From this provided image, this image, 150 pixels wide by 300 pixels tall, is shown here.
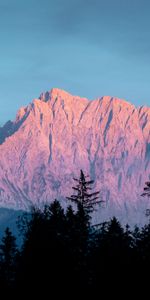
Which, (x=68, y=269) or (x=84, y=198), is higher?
(x=84, y=198)

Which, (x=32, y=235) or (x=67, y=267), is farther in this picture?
(x=32, y=235)

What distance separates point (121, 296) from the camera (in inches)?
1280

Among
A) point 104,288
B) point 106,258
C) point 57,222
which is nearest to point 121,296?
point 104,288

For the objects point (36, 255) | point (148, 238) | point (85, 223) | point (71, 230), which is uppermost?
point (85, 223)

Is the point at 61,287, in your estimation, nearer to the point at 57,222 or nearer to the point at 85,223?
the point at 57,222

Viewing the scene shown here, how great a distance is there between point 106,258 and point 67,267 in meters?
4.20

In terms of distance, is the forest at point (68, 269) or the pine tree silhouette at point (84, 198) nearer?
the forest at point (68, 269)

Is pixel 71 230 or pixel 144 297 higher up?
pixel 71 230

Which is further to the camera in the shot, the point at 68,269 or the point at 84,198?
the point at 84,198

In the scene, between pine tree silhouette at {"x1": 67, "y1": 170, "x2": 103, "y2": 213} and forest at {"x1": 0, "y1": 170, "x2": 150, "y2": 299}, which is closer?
forest at {"x1": 0, "y1": 170, "x2": 150, "y2": 299}

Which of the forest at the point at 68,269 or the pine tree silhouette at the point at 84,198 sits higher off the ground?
the pine tree silhouette at the point at 84,198

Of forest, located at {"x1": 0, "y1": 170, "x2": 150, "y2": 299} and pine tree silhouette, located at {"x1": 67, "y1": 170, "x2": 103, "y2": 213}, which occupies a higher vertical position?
pine tree silhouette, located at {"x1": 67, "y1": 170, "x2": 103, "y2": 213}

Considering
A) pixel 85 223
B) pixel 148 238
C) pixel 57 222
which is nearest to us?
pixel 148 238

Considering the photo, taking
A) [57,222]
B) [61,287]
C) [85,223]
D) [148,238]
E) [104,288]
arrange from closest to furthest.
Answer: [61,287]
[104,288]
[148,238]
[57,222]
[85,223]
